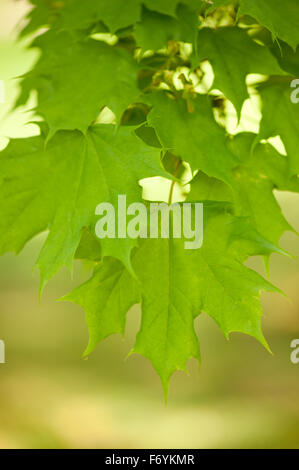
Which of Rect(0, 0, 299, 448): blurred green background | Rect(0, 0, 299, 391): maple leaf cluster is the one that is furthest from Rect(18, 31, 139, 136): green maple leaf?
Rect(0, 0, 299, 448): blurred green background

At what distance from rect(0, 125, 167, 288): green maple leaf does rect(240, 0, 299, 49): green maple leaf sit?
0.50 feet

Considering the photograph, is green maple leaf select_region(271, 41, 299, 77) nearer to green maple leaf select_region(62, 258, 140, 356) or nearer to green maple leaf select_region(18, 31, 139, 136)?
green maple leaf select_region(18, 31, 139, 136)

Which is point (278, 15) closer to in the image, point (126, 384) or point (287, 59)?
point (287, 59)

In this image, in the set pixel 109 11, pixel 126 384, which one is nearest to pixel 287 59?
pixel 109 11

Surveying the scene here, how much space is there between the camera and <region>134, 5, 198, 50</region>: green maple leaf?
1.51 ft

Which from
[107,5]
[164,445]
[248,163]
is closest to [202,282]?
[248,163]

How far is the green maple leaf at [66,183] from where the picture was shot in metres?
0.43

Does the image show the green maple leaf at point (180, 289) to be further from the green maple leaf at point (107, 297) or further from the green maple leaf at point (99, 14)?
the green maple leaf at point (99, 14)

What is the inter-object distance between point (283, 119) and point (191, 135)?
4.6 inches

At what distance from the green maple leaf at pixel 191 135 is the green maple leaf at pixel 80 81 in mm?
31

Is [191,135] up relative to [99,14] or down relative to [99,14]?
down

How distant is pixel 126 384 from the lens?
1.56m

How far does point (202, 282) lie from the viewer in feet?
1.55

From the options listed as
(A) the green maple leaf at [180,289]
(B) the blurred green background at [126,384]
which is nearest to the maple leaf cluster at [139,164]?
(A) the green maple leaf at [180,289]
